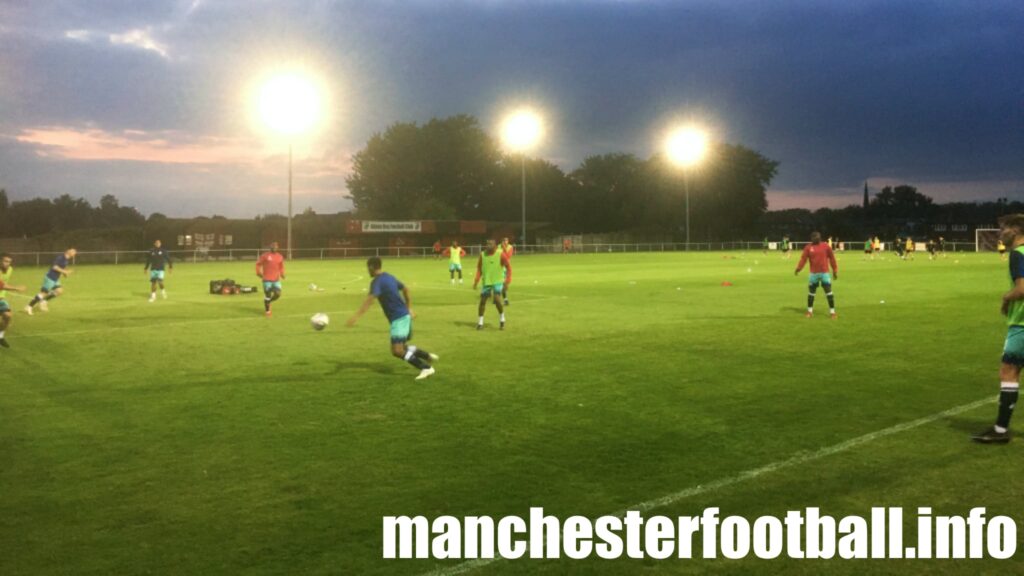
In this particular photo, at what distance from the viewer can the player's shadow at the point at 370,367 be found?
12.6m

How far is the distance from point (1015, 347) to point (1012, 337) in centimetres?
11

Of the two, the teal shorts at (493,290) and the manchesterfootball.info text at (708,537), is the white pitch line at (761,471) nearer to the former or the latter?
the manchesterfootball.info text at (708,537)

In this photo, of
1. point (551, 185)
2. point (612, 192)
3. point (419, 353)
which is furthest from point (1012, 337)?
point (612, 192)

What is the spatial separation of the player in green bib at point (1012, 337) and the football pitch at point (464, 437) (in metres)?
0.40

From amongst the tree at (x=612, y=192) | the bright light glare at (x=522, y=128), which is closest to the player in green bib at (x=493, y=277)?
the bright light glare at (x=522, y=128)

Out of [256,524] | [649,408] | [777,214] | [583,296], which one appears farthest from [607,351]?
[777,214]

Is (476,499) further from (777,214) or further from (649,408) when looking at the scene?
(777,214)

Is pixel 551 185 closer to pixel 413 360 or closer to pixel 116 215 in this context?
pixel 116 215

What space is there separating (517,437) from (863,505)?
140 inches

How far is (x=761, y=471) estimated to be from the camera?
23.3ft

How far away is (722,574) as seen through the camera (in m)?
5.10

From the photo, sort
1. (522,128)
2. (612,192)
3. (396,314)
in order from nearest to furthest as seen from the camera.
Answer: (396,314) < (522,128) < (612,192)

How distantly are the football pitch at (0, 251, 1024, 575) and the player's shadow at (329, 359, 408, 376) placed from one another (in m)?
0.07

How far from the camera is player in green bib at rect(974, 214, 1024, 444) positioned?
7965 mm
